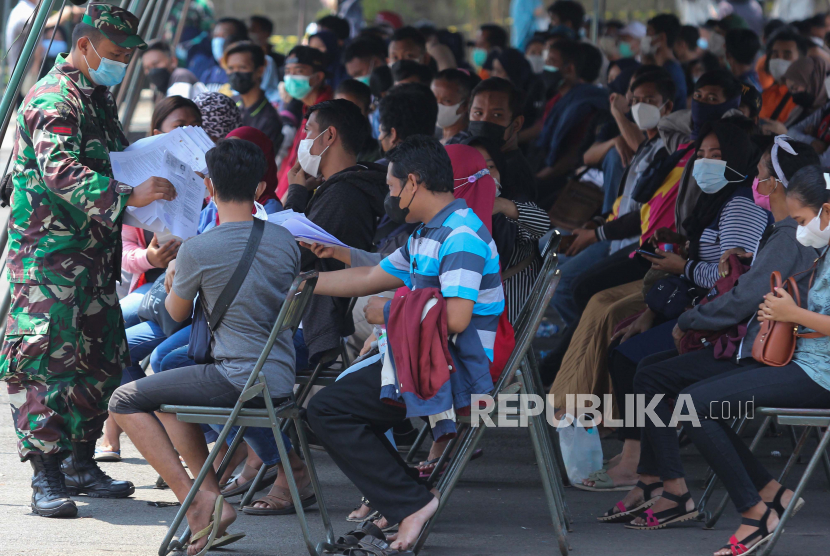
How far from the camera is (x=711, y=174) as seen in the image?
4504mm

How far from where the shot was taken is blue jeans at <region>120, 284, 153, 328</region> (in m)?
4.82

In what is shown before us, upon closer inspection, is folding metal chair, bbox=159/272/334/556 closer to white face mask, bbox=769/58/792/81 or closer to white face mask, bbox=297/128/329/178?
white face mask, bbox=297/128/329/178

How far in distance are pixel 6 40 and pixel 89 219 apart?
7948 mm

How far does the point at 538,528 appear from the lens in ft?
13.3

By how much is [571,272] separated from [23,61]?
128 inches

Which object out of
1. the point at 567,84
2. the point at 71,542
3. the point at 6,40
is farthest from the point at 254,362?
the point at 6,40

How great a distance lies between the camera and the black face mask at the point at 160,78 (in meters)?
9.23

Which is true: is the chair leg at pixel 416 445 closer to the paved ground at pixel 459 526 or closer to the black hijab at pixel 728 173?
the paved ground at pixel 459 526

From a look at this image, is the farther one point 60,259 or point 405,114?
point 405,114

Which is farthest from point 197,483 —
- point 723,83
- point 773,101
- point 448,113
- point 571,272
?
point 773,101

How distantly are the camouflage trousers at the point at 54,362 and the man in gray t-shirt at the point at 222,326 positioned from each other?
2.26ft

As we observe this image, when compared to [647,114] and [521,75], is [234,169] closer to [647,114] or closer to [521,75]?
[647,114]

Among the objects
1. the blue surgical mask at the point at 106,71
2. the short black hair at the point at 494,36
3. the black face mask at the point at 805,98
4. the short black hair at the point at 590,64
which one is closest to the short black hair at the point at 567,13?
the short black hair at the point at 494,36

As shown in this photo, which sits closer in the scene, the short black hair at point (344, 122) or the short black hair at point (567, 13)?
the short black hair at point (344, 122)
